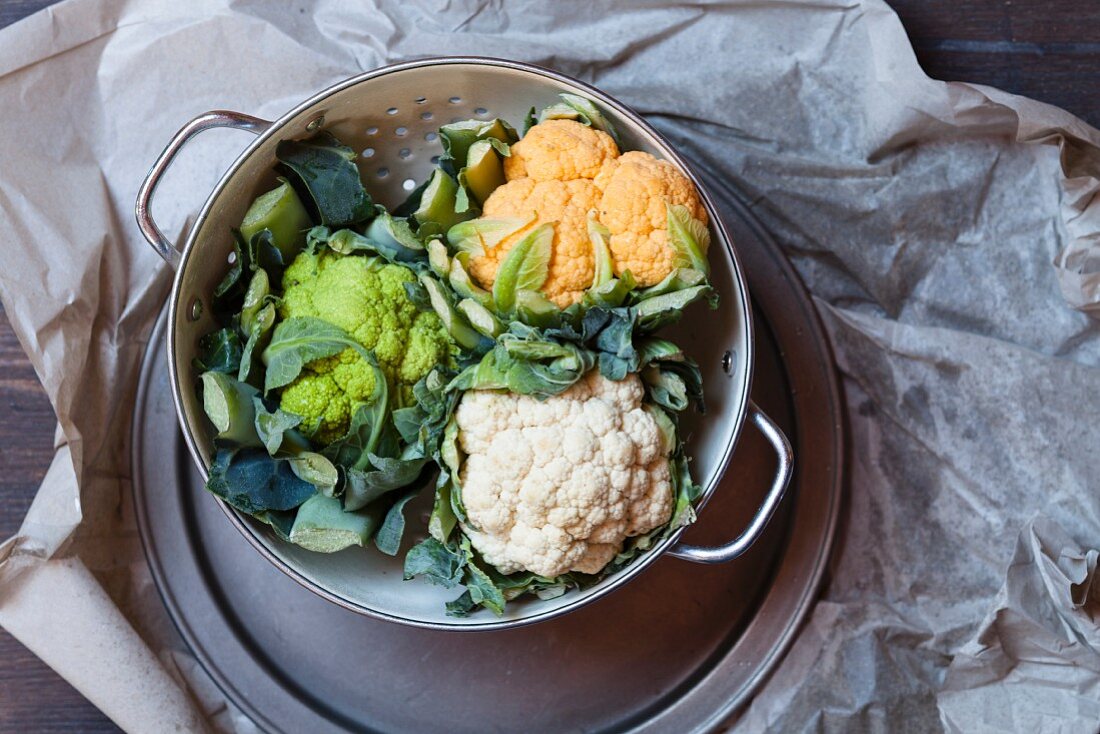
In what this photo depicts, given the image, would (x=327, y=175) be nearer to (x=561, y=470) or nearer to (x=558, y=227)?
(x=558, y=227)

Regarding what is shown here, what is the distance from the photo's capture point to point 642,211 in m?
0.93

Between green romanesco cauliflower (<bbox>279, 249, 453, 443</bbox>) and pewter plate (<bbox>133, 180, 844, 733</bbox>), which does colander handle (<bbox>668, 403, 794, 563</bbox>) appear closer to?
pewter plate (<bbox>133, 180, 844, 733</bbox>)

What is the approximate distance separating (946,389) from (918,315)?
0.32 feet

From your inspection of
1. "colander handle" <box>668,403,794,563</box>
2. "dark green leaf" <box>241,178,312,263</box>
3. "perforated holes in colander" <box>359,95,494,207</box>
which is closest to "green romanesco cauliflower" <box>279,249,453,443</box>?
"dark green leaf" <box>241,178,312,263</box>

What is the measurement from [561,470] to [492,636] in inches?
11.4

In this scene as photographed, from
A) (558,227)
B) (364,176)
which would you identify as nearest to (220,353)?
(364,176)

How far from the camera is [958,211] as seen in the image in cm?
113

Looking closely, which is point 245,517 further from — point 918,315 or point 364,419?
point 918,315

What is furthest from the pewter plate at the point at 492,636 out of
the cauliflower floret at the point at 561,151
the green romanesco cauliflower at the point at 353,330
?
the cauliflower floret at the point at 561,151

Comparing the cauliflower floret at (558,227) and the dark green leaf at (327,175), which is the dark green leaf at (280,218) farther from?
the cauliflower floret at (558,227)

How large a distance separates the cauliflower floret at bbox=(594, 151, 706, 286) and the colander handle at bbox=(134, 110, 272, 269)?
1.20 feet

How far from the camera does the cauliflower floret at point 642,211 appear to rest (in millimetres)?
929

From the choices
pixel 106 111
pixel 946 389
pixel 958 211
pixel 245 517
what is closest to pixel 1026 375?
pixel 946 389

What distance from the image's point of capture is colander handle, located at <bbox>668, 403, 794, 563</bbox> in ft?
3.06
